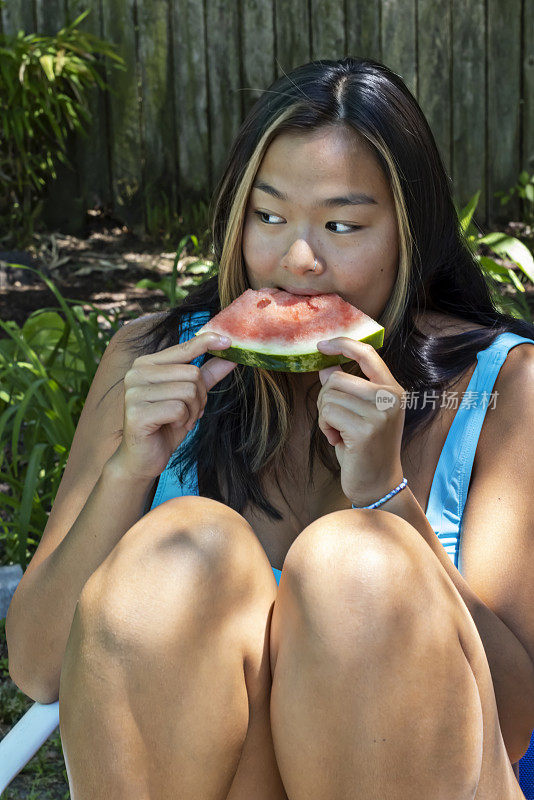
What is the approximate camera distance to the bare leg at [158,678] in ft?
5.96

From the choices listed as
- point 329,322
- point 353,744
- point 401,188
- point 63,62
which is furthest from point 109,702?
point 63,62

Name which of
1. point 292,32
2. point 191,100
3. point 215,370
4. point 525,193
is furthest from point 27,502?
point 525,193

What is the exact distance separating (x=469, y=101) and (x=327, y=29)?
3.30 ft

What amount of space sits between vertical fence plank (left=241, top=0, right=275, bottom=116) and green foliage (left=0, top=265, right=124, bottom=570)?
9.51 ft

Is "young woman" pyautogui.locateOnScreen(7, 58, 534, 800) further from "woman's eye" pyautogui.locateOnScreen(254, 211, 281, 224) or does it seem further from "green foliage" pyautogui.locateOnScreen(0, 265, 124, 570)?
"green foliage" pyautogui.locateOnScreen(0, 265, 124, 570)

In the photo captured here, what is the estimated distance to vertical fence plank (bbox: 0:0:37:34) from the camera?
6.20 m

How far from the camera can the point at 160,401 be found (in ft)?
6.84

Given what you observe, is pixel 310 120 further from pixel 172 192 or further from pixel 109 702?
pixel 172 192

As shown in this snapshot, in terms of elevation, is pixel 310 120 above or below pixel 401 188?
above

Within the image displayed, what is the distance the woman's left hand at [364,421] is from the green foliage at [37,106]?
454 cm

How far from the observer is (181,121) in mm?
6473

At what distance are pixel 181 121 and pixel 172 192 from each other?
452 mm

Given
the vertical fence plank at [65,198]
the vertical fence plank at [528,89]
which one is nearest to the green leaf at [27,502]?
the vertical fence plank at [65,198]

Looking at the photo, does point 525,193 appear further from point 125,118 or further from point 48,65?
point 48,65
